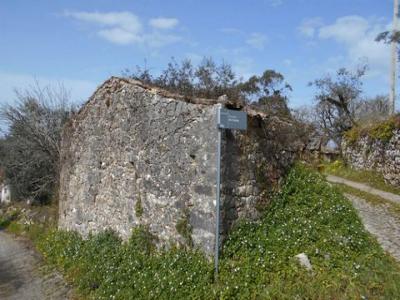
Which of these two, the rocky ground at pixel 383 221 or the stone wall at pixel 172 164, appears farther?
the rocky ground at pixel 383 221

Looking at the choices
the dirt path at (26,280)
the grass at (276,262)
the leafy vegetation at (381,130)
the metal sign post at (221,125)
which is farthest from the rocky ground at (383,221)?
the dirt path at (26,280)

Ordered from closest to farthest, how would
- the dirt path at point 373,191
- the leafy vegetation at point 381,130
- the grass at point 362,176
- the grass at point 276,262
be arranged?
the grass at point 276,262
the dirt path at point 373,191
the grass at point 362,176
the leafy vegetation at point 381,130

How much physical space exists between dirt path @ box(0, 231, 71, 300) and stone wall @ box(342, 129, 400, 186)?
459 inches

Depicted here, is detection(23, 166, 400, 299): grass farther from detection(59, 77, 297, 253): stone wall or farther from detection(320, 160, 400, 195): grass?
detection(320, 160, 400, 195): grass

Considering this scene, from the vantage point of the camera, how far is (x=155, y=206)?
761cm

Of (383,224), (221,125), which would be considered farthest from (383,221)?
(221,125)

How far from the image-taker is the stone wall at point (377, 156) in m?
14.8

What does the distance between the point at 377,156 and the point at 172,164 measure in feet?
38.8

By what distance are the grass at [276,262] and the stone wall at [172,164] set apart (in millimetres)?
321

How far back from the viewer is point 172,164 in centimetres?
730

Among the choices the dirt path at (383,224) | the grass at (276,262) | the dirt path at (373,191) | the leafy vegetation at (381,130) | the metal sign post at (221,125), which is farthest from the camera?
the leafy vegetation at (381,130)

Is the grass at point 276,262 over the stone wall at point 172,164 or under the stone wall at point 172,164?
under

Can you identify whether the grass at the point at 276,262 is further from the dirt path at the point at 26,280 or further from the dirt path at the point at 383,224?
the dirt path at the point at 383,224

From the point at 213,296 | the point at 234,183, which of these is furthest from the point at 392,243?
the point at 213,296
